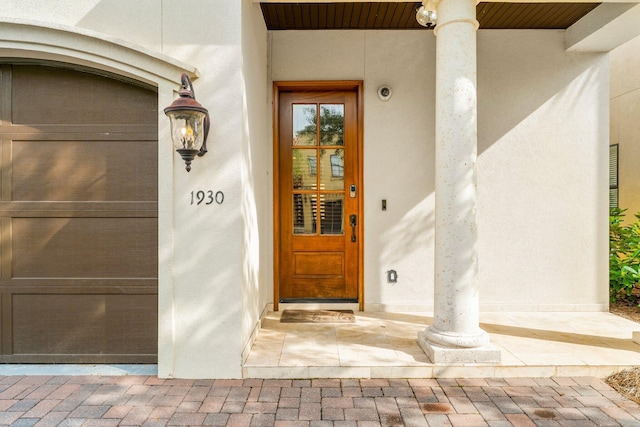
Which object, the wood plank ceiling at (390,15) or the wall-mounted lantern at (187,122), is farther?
the wood plank ceiling at (390,15)

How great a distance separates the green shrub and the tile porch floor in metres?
0.57

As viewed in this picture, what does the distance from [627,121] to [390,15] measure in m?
4.24

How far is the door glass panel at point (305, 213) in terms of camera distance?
4.19 meters

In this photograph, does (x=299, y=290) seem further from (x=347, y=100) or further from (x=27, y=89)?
(x=27, y=89)

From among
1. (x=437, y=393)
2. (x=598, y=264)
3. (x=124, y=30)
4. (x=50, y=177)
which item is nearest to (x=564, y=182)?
(x=598, y=264)

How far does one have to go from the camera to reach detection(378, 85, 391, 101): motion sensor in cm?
403

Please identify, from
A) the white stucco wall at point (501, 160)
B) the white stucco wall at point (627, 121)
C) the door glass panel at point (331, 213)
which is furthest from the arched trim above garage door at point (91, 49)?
the white stucco wall at point (627, 121)

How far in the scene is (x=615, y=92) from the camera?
18.9ft

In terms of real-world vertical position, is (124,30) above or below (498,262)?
above

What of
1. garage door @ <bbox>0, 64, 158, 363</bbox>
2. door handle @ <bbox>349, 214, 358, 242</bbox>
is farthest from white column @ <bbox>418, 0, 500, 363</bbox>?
garage door @ <bbox>0, 64, 158, 363</bbox>

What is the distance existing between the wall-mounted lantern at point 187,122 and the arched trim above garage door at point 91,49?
214mm

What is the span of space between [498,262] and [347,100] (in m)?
2.43

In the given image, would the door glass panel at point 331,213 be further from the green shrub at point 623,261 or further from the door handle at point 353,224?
the green shrub at point 623,261

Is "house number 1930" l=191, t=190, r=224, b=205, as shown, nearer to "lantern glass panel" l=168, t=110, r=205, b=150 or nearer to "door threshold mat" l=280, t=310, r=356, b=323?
"lantern glass panel" l=168, t=110, r=205, b=150
